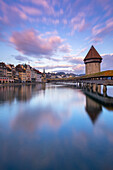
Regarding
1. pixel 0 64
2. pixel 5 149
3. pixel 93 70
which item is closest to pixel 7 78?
pixel 0 64

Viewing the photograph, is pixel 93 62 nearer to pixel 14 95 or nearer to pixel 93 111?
pixel 93 111

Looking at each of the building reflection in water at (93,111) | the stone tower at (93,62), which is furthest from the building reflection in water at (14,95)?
the stone tower at (93,62)

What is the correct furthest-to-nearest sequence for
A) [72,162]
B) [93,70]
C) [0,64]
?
[0,64] → [93,70] → [72,162]

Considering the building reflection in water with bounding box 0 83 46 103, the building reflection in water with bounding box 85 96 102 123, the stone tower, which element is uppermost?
the stone tower

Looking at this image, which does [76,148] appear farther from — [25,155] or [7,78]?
[7,78]

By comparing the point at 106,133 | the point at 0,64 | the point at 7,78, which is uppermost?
the point at 0,64

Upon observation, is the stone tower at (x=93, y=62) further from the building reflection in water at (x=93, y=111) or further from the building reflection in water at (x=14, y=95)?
the building reflection in water at (x=93, y=111)

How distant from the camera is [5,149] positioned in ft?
18.4

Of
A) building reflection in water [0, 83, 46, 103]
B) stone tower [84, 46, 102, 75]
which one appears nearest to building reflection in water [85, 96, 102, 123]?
building reflection in water [0, 83, 46, 103]

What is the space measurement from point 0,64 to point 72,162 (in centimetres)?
7738

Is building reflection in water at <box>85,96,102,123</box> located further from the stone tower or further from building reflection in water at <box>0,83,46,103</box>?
the stone tower

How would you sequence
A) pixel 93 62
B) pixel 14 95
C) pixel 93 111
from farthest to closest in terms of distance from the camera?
pixel 93 62
pixel 14 95
pixel 93 111

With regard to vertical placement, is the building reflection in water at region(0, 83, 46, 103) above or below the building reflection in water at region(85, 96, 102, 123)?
above

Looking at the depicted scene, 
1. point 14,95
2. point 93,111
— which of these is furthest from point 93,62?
point 14,95
